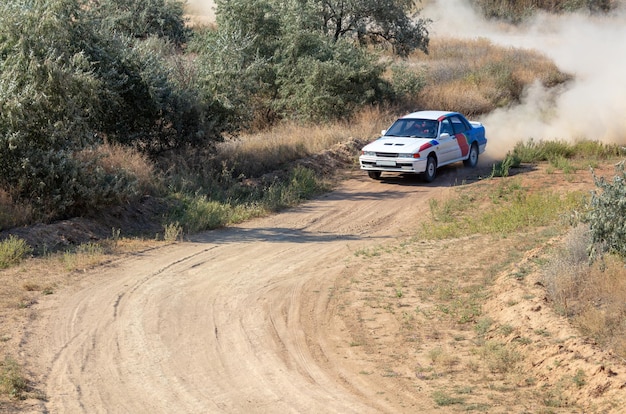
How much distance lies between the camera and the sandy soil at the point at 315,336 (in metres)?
7.42

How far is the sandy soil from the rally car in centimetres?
585

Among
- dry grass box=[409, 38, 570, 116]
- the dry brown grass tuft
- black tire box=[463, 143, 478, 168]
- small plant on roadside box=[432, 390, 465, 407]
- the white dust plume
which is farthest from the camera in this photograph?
dry grass box=[409, 38, 570, 116]

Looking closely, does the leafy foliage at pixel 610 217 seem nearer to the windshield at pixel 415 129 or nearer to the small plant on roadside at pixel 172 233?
the small plant on roadside at pixel 172 233

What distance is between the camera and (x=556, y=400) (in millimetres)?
7301

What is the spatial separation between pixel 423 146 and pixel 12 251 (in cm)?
1064

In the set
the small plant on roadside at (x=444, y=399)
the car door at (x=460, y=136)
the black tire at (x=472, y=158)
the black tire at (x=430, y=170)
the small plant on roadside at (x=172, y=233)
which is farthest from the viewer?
the black tire at (x=472, y=158)

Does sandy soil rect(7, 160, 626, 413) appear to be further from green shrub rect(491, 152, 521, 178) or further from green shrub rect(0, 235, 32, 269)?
green shrub rect(491, 152, 521, 178)

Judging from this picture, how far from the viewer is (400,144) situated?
20.0 meters

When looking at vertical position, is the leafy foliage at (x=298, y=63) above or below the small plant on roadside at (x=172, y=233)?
above

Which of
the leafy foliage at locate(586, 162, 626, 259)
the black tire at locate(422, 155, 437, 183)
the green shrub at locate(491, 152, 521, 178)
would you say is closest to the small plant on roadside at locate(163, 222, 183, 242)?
the leafy foliage at locate(586, 162, 626, 259)

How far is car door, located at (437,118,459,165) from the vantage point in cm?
2059

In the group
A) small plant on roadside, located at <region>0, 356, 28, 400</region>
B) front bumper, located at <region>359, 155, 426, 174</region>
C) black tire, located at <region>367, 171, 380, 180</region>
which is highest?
front bumper, located at <region>359, 155, 426, 174</region>

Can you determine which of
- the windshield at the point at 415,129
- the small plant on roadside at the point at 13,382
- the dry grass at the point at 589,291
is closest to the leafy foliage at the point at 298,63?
the windshield at the point at 415,129

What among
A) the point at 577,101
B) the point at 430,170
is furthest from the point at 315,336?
the point at 577,101
